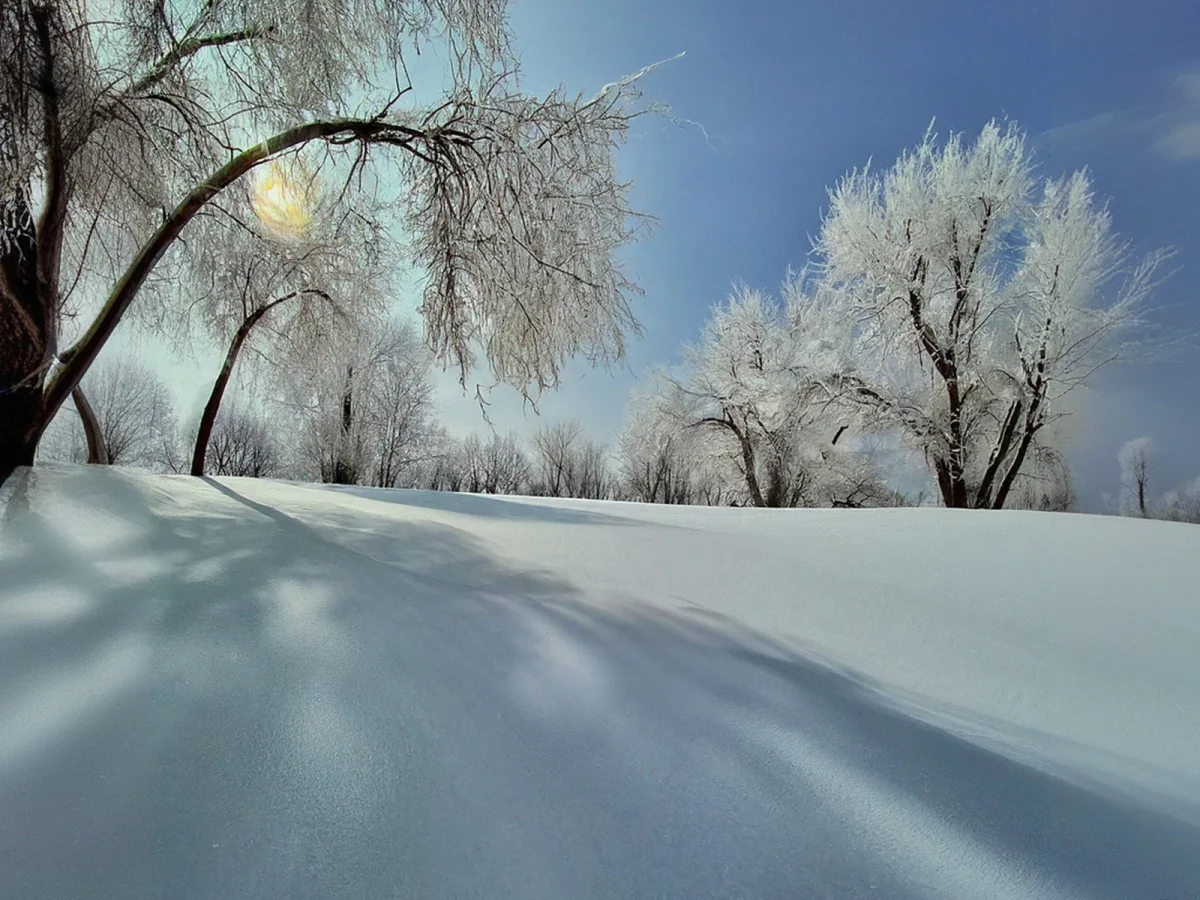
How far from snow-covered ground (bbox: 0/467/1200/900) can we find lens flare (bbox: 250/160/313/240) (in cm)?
365

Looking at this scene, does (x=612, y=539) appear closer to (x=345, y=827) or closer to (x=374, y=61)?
(x=345, y=827)

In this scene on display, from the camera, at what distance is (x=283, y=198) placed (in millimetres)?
5535

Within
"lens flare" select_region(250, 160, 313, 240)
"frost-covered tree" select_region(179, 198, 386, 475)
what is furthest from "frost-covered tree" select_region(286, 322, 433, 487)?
"lens flare" select_region(250, 160, 313, 240)

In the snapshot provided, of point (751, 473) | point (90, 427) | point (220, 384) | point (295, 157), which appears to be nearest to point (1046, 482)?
point (751, 473)

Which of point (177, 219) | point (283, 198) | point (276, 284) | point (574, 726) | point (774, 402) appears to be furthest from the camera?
point (774, 402)

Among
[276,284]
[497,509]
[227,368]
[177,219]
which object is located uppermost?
[276,284]

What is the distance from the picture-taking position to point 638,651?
4.92ft

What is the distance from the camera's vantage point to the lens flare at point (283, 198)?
15.9 feet

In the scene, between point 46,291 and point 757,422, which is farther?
point 757,422

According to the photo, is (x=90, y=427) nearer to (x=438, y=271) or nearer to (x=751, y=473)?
(x=438, y=271)

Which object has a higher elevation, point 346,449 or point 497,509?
point 346,449

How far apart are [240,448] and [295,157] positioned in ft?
53.7

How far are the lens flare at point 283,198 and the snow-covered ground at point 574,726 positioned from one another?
365cm

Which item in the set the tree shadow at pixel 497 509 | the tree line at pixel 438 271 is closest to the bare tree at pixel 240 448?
the tree line at pixel 438 271
